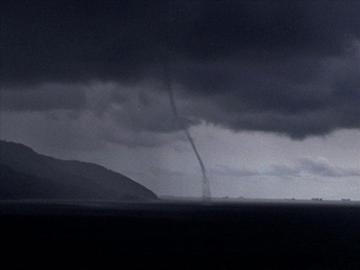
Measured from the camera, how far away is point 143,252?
76938 mm

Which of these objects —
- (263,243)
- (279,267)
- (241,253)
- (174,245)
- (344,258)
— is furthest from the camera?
(263,243)

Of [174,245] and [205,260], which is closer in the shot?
[205,260]

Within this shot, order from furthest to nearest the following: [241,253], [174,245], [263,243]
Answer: [263,243] → [174,245] → [241,253]

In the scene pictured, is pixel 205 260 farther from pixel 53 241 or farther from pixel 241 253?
pixel 53 241

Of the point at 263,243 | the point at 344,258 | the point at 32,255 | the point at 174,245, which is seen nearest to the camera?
the point at 32,255

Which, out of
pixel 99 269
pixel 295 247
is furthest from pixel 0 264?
pixel 295 247

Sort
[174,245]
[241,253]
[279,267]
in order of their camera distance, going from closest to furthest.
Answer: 1. [279,267]
2. [241,253]
3. [174,245]

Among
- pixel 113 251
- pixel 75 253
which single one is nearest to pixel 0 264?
pixel 75 253

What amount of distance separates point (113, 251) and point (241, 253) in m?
17.0

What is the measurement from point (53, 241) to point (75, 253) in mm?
22328

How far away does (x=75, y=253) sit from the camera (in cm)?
7162

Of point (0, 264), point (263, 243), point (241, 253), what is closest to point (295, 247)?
point (263, 243)

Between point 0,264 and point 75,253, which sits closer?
point 0,264

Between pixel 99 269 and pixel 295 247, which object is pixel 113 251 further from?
pixel 295 247
